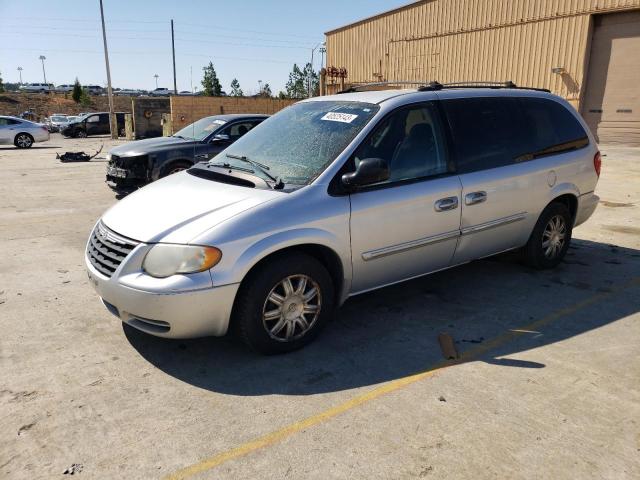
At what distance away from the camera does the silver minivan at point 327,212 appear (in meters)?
3.38

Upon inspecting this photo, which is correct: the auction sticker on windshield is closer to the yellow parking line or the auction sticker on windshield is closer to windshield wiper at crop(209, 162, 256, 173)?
windshield wiper at crop(209, 162, 256, 173)

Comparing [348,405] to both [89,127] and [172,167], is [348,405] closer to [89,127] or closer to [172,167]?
[172,167]

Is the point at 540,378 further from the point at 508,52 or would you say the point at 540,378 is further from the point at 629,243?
the point at 508,52

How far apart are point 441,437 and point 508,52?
21.9 meters

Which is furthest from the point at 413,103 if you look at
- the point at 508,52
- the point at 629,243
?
the point at 508,52

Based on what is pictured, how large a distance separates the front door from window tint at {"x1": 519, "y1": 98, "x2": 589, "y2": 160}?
1.20 meters

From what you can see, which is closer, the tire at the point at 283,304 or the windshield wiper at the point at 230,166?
the tire at the point at 283,304

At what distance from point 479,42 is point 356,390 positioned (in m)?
22.6

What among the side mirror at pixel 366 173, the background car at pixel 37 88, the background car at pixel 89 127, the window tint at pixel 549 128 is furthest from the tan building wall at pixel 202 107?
the background car at pixel 37 88

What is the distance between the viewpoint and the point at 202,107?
2717cm

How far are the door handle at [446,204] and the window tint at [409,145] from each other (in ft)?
0.77

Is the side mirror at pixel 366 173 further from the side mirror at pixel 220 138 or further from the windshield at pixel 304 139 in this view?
the side mirror at pixel 220 138

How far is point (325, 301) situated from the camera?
3848 millimetres

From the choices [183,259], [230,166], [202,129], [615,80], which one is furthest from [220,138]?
[615,80]
